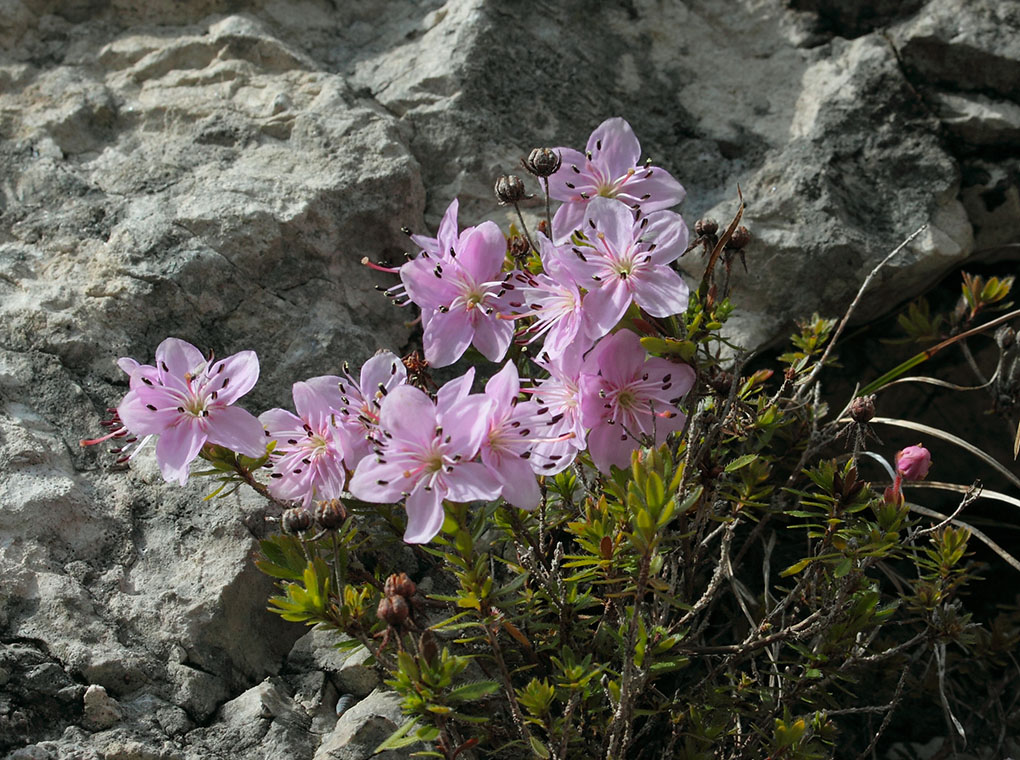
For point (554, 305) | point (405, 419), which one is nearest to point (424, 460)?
point (405, 419)

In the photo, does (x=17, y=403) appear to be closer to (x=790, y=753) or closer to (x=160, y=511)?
(x=160, y=511)

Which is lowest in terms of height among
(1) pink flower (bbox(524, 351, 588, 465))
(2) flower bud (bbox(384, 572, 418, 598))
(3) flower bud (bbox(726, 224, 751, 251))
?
(2) flower bud (bbox(384, 572, 418, 598))

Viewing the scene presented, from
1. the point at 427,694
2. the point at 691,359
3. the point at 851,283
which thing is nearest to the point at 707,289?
the point at 691,359

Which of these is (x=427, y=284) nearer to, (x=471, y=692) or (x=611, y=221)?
(x=611, y=221)

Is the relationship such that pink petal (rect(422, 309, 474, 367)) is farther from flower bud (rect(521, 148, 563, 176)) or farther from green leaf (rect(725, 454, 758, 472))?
green leaf (rect(725, 454, 758, 472))

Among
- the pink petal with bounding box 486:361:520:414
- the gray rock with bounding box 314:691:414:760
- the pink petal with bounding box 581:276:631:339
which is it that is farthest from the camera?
the gray rock with bounding box 314:691:414:760

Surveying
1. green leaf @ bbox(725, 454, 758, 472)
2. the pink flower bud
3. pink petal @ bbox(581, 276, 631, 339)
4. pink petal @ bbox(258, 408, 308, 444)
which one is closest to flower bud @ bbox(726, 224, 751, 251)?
pink petal @ bbox(581, 276, 631, 339)
